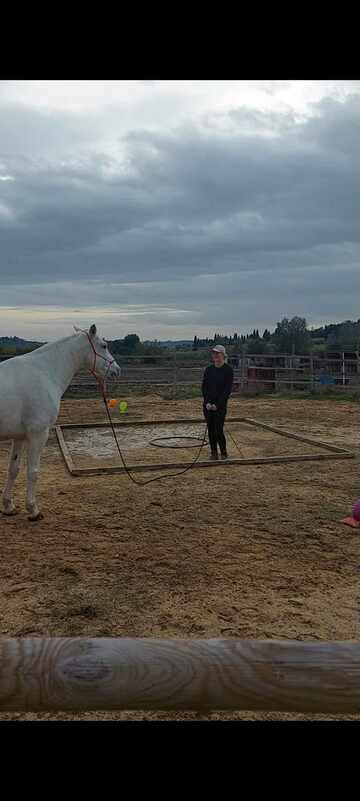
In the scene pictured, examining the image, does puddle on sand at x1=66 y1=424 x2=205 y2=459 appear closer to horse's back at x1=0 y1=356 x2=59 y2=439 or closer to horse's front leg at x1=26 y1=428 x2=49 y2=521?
horse's front leg at x1=26 y1=428 x2=49 y2=521

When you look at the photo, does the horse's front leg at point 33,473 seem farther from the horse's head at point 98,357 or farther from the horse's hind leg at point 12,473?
the horse's head at point 98,357

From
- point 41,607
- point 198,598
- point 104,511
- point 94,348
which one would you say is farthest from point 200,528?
point 94,348

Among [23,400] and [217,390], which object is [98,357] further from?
[217,390]

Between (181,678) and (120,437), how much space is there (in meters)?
8.99

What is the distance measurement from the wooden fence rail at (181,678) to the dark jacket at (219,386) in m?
6.55

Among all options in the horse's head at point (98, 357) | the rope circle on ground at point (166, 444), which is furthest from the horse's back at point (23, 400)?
the rope circle on ground at point (166, 444)

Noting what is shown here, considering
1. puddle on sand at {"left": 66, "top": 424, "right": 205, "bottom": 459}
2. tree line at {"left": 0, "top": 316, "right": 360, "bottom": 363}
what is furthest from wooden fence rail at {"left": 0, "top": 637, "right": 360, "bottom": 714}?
tree line at {"left": 0, "top": 316, "right": 360, "bottom": 363}

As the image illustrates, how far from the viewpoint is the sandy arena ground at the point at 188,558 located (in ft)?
10.5

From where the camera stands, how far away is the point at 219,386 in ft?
25.7

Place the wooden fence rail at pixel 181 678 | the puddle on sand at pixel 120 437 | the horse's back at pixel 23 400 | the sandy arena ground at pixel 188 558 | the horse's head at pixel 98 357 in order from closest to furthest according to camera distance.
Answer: the wooden fence rail at pixel 181 678, the sandy arena ground at pixel 188 558, the horse's back at pixel 23 400, the horse's head at pixel 98 357, the puddle on sand at pixel 120 437

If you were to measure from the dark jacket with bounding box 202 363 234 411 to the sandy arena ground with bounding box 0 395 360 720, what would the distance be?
1.11m

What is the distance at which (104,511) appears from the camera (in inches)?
220

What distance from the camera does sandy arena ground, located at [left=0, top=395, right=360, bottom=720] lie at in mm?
3203
